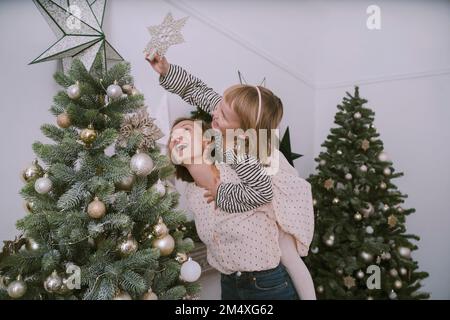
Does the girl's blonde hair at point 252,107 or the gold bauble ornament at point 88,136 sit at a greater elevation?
the girl's blonde hair at point 252,107

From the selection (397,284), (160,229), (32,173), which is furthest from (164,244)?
(397,284)

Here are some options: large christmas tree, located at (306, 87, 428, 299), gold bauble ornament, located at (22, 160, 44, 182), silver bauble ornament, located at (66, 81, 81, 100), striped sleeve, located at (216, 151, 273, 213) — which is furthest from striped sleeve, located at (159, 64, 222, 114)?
large christmas tree, located at (306, 87, 428, 299)

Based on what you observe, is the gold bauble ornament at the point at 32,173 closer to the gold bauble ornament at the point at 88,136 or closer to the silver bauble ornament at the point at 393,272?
the gold bauble ornament at the point at 88,136

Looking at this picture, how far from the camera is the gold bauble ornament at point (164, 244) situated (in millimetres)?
844

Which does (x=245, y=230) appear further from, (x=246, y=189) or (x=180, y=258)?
(x=180, y=258)

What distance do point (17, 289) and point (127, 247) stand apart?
0.84 ft

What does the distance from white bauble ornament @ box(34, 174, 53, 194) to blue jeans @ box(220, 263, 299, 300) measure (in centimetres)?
62

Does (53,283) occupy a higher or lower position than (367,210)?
lower

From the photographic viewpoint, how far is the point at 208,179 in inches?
43.2

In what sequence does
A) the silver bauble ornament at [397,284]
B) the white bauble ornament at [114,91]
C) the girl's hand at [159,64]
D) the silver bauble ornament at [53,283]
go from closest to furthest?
the silver bauble ornament at [53,283] → the white bauble ornament at [114,91] → the girl's hand at [159,64] → the silver bauble ornament at [397,284]

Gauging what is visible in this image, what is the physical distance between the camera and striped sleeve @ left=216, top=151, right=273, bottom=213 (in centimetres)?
101

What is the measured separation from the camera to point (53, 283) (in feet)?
2.46

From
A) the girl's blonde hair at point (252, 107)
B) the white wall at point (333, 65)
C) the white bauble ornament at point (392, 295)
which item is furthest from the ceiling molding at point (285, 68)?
the white bauble ornament at point (392, 295)

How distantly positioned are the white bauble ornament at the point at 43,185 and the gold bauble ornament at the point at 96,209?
0.35ft
